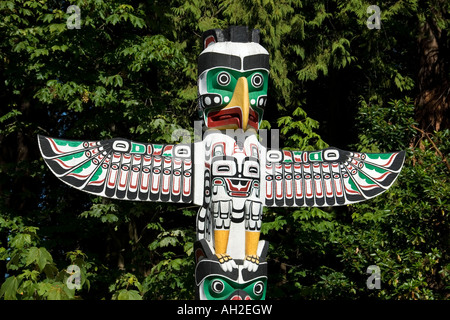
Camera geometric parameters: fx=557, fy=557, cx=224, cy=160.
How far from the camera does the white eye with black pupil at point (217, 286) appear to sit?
6.01 m

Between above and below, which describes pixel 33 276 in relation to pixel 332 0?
below

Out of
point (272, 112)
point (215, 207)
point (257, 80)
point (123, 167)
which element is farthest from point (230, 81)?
point (272, 112)

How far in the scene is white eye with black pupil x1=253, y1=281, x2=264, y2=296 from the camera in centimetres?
611

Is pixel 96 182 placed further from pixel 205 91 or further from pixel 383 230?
pixel 383 230

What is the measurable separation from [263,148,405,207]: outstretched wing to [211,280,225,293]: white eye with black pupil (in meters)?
1.35

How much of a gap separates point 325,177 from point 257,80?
4.93 feet

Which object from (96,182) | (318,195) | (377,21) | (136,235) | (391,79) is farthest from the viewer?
(391,79)

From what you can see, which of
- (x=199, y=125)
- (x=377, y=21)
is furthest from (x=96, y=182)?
(x=377, y=21)

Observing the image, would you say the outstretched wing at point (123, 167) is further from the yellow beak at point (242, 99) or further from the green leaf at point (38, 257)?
the green leaf at point (38, 257)

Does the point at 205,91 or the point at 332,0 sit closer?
the point at 205,91

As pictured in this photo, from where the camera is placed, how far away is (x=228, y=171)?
635 centimetres

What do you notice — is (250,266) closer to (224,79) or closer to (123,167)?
(123,167)

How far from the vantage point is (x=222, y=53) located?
658 cm

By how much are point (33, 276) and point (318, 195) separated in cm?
378
